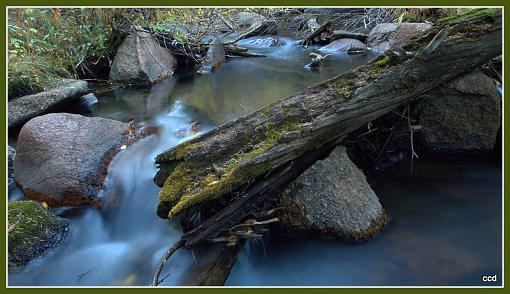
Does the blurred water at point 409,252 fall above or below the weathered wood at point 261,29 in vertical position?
below

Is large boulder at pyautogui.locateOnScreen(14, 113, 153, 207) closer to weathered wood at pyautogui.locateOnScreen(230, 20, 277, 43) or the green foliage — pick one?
the green foliage

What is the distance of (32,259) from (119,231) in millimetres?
783

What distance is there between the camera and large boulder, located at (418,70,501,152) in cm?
460

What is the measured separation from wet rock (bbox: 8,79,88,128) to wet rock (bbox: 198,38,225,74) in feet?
9.60

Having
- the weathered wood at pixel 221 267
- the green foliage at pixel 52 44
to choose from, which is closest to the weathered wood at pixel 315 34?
the green foliage at pixel 52 44

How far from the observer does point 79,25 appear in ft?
28.0

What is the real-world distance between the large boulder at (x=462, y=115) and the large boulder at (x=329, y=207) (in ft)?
4.89

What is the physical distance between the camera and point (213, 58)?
361 inches

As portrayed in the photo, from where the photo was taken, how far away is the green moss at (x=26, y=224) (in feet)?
12.0

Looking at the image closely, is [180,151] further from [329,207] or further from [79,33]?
[79,33]

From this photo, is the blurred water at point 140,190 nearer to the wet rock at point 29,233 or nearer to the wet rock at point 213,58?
the wet rock at point 29,233

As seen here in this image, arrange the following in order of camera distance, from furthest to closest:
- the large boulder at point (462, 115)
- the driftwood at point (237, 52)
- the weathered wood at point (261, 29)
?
the weathered wood at point (261, 29), the driftwood at point (237, 52), the large boulder at point (462, 115)

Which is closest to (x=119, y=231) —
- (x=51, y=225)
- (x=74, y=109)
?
(x=51, y=225)

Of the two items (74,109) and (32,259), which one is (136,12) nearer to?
(74,109)
